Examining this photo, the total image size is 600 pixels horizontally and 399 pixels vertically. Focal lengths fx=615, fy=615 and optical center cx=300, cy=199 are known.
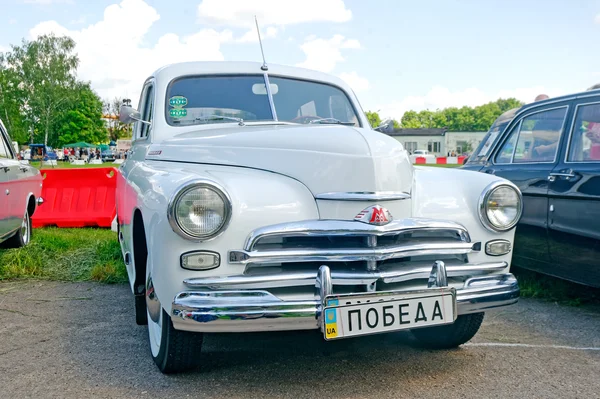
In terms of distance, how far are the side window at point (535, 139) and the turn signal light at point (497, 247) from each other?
70.6 inches

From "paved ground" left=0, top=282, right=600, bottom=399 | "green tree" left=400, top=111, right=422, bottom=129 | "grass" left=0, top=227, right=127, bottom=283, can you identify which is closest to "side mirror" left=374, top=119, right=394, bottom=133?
"paved ground" left=0, top=282, right=600, bottom=399

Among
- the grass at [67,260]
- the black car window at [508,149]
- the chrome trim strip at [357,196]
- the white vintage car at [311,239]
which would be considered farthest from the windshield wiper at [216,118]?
the black car window at [508,149]

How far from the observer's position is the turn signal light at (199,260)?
2789 mm

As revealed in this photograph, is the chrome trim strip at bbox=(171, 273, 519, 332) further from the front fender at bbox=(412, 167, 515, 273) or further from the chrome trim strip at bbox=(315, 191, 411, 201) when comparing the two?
the front fender at bbox=(412, 167, 515, 273)

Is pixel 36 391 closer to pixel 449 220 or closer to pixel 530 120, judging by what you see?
pixel 449 220

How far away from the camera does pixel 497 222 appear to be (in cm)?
330

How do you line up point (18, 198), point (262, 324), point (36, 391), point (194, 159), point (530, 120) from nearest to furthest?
point (262, 324)
point (36, 391)
point (194, 159)
point (530, 120)
point (18, 198)

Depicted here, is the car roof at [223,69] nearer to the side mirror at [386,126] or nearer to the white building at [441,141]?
the side mirror at [386,126]

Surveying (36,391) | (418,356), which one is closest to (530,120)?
(418,356)

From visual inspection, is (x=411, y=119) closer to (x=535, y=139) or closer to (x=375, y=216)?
(x=535, y=139)

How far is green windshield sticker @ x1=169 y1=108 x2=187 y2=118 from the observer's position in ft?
13.8

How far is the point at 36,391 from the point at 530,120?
170 inches

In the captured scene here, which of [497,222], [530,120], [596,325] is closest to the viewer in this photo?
[497,222]

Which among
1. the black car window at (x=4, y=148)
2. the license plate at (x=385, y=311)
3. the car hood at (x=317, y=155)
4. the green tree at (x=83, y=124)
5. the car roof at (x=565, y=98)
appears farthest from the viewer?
the green tree at (x=83, y=124)
